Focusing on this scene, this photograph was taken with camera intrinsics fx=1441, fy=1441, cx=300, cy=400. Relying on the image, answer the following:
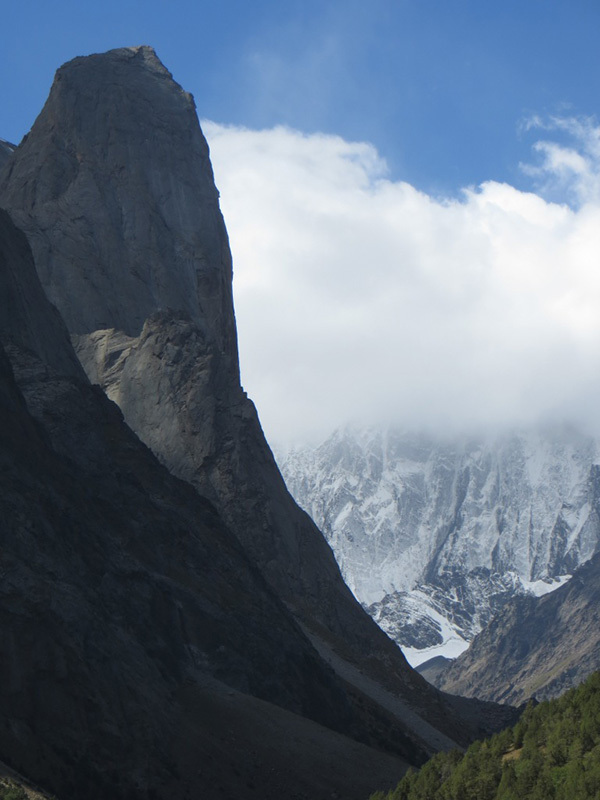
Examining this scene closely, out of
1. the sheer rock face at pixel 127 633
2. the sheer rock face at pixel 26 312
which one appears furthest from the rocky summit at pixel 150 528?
the sheer rock face at pixel 26 312

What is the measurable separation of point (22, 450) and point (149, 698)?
55.5ft

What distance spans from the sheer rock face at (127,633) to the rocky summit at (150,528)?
147 millimetres

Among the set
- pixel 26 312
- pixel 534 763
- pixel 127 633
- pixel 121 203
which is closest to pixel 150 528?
pixel 127 633

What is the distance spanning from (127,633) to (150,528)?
17.3 meters

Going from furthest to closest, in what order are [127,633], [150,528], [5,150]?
[5,150] < [150,528] < [127,633]

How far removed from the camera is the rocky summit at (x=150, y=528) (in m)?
69.4

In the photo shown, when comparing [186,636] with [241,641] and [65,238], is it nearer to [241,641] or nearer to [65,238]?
[241,641]

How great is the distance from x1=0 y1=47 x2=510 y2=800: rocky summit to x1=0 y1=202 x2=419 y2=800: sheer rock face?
0.48 ft

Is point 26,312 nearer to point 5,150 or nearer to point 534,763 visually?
point 534,763

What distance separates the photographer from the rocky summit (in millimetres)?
69375

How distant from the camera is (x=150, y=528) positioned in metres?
94.4

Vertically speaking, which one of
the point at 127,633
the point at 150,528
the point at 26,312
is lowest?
the point at 127,633

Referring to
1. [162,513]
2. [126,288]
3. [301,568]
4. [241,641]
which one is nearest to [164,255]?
[126,288]

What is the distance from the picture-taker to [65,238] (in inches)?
5650
